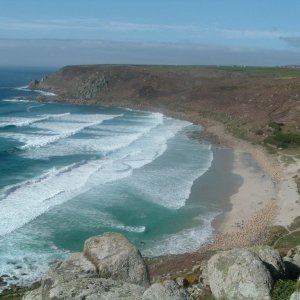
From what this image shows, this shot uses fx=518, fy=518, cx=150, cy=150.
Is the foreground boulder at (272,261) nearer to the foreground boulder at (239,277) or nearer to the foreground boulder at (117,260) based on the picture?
the foreground boulder at (239,277)

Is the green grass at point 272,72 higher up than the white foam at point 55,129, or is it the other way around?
the green grass at point 272,72

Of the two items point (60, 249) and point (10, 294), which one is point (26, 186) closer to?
point (60, 249)

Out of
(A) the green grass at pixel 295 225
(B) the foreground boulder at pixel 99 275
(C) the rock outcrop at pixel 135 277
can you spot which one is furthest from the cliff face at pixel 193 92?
(B) the foreground boulder at pixel 99 275

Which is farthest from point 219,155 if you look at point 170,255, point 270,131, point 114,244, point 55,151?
point 114,244

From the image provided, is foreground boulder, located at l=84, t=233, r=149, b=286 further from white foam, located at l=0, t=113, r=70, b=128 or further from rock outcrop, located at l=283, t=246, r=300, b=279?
white foam, located at l=0, t=113, r=70, b=128

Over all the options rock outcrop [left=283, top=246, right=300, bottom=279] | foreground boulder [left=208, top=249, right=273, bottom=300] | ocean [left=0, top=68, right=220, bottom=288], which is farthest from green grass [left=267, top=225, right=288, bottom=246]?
foreground boulder [left=208, top=249, right=273, bottom=300]

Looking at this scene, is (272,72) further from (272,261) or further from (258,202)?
(272,261)

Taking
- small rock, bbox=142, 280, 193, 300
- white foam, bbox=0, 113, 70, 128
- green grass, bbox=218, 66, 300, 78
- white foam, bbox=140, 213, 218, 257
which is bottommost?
white foam, bbox=0, 113, 70, 128

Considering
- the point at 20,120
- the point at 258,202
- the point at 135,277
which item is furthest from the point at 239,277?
the point at 20,120
